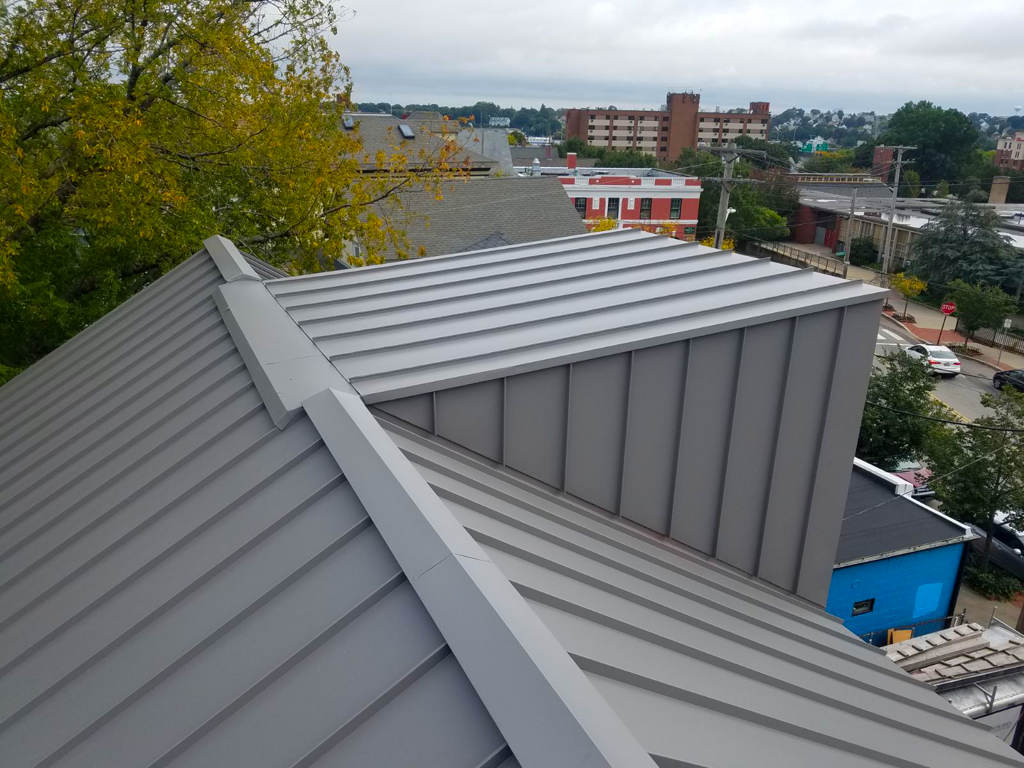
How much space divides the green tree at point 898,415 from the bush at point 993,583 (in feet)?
11.5

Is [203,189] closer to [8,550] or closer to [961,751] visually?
[8,550]

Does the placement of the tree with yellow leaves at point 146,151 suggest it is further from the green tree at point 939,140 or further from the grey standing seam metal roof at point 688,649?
the green tree at point 939,140

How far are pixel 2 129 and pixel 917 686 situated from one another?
1182 cm

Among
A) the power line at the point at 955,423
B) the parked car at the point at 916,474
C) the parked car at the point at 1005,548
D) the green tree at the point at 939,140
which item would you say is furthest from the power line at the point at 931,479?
the green tree at the point at 939,140

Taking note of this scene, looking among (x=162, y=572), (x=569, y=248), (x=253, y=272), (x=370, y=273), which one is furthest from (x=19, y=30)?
(x=162, y=572)

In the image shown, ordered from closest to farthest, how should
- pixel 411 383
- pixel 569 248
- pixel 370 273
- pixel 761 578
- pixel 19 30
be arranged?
pixel 411 383 → pixel 761 578 → pixel 370 273 → pixel 569 248 → pixel 19 30

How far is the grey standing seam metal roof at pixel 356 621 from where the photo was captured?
273 centimetres

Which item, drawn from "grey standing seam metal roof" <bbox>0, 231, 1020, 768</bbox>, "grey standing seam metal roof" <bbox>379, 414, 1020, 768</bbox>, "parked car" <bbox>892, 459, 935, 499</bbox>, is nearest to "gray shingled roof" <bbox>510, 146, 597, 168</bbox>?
"parked car" <bbox>892, 459, 935, 499</bbox>

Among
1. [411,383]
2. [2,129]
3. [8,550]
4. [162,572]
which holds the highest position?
[2,129]

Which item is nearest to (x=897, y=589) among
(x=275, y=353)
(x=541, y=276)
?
(x=541, y=276)

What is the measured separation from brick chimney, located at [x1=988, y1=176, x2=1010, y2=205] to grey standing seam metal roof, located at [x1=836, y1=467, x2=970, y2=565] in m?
A: 69.8

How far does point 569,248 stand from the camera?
9055 millimetres

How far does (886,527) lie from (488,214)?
19.6 m

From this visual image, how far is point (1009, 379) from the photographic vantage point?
91.6 ft
